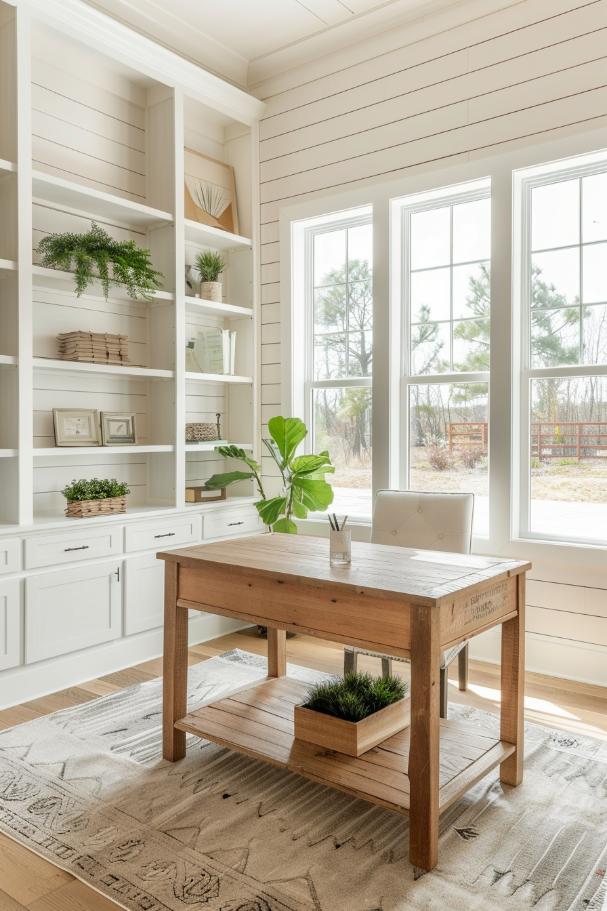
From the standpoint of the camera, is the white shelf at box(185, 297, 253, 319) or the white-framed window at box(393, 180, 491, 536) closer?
the white-framed window at box(393, 180, 491, 536)

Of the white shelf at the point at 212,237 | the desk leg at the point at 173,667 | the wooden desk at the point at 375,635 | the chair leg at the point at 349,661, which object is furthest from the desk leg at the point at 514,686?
the white shelf at the point at 212,237

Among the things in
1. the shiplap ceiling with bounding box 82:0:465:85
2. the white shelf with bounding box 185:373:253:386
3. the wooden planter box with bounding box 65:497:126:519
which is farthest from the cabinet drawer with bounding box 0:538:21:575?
the shiplap ceiling with bounding box 82:0:465:85

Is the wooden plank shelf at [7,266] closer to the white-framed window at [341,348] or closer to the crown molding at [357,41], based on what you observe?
the white-framed window at [341,348]

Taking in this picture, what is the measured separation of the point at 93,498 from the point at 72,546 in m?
0.29

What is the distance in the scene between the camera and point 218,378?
14.4 feet

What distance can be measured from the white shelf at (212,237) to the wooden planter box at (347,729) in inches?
118

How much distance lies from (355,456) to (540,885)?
110 inches

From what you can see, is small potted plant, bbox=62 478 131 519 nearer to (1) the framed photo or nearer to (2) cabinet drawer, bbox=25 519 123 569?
(2) cabinet drawer, bbox=25 519 123 569

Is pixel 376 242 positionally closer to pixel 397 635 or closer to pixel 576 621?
pixel 576 621

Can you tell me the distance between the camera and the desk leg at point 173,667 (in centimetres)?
257

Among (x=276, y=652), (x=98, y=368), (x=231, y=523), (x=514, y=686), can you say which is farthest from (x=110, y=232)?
(x=514, y=686)

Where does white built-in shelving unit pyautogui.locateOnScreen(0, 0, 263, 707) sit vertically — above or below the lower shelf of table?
above

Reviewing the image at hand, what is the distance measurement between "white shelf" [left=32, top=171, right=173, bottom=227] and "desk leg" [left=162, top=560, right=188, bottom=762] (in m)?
2.07

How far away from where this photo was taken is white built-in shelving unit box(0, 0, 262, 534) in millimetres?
3301
